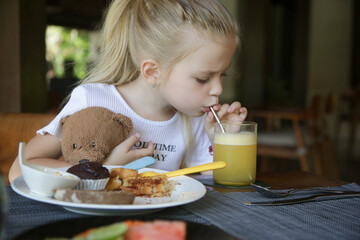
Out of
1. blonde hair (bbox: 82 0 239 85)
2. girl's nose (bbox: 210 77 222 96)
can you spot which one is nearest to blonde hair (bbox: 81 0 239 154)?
blonde hair (bbox: 82 0 239 85)

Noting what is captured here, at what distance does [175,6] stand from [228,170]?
0.53 meters

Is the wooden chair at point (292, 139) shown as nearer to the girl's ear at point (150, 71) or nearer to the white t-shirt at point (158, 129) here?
the white t-shirt at point (158, 129)

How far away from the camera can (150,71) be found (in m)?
1.31

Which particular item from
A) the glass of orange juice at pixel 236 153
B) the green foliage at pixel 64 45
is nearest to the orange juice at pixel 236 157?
the glass of orange juice at pixel 236 153

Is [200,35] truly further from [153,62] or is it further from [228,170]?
[228,170]

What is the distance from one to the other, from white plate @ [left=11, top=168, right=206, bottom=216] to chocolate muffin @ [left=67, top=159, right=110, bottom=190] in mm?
66

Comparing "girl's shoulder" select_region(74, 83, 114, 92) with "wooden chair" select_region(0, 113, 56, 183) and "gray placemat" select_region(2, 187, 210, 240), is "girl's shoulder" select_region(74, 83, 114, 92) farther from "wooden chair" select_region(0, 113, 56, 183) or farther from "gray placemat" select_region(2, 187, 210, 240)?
"gray placemat" select_region(2, 187, 210, 240)

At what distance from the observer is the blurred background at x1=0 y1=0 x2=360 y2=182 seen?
2619 millimetres

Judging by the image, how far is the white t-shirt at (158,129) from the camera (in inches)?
51.8

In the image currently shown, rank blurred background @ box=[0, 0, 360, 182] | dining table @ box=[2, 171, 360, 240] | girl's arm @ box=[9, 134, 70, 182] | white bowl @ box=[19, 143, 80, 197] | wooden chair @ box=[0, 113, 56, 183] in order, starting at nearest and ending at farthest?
dining table @ box=[2, 171, 360, 240] → white bowl @ box=[19, 143, 80, 197] → girl's arm @ box=[9, 134, 70, 182] → wooden chair @ box=[0, 113, 56, 183] → blurred background @ box=[0, 0, 360, 182]

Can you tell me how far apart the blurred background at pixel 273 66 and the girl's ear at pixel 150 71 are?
1.06ft

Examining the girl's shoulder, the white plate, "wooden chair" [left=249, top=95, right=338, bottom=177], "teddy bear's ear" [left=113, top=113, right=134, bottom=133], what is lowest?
"wooden chair" [left=249, top=95, right=338, bottom=177]

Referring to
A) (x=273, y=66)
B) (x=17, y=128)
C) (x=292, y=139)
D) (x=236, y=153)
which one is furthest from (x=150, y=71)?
(x=273, y=66)

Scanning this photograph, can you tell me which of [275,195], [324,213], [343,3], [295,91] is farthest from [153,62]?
[343,3]
